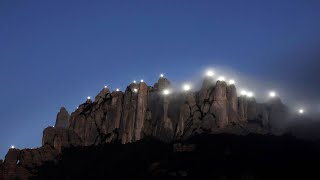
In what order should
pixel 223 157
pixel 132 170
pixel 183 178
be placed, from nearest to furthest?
1. pixel 183 178
2. pixel 223 157
3. pixel 132 170

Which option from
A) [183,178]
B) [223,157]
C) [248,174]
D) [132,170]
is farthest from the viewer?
[132,170]

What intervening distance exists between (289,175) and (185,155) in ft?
136

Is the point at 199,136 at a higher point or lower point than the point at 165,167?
higher

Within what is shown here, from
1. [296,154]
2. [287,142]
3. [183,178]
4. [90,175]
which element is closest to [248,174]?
[183,178]

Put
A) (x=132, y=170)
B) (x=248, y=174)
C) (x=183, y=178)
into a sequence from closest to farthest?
(x=248, y=174) < (x=183, y=178) < (x=132, y=170)

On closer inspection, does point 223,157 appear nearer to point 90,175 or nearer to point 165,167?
point 165,167

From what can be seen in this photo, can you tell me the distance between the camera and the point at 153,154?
193 meters

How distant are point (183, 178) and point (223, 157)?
61.5 feet

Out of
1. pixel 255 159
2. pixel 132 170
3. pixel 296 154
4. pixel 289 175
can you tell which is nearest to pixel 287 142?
pixel 296 154

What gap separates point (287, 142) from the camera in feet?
624

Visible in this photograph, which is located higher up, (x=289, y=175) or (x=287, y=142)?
(x=287, y=142)

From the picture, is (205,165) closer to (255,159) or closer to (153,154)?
(255,159)

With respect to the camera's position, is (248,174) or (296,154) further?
(296,154)

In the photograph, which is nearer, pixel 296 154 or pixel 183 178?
pixel 183 178
